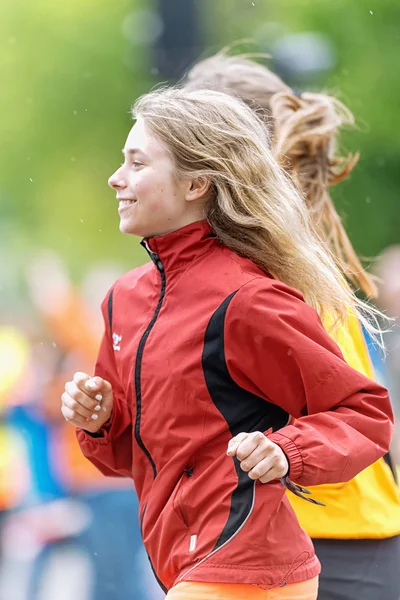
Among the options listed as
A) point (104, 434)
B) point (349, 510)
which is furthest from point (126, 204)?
point (349, 510)

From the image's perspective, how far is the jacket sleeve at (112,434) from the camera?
9.96 feet

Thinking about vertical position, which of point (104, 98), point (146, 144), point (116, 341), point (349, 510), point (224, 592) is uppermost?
point (146, 144)

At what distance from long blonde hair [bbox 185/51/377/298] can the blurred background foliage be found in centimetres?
629

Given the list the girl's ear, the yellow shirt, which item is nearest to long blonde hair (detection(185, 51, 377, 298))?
the yellow shirt

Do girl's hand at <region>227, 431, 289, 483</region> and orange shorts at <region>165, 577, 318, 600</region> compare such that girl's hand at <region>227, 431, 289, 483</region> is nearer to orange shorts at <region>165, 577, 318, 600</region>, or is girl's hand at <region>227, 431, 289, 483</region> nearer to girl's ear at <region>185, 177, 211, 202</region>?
orange shorts at <region>165, 577, 318, 600</region>

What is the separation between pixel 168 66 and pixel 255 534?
4.69m

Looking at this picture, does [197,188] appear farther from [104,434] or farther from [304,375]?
[104,434]

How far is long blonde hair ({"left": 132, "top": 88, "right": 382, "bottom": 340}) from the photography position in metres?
2.90

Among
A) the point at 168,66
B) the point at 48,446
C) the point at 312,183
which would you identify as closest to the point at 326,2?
the point at 168,66

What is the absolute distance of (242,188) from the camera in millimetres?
2920

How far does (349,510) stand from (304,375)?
2.41 feet

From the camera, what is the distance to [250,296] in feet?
8.85

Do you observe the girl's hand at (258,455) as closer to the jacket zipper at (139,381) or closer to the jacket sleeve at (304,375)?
the jacket sleeve at (304,375)

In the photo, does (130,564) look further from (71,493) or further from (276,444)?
(276,444)
